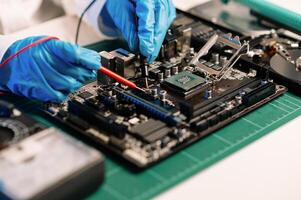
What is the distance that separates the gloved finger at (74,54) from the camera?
162 cm

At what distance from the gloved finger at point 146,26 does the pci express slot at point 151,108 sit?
Result: 0.65 ft

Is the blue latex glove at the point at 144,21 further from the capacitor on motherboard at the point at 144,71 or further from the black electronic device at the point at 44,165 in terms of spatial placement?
the black electronic device at the point at 44,165

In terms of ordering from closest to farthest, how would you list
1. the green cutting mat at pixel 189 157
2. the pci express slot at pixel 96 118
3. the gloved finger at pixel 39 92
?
the green cutting mat at pixel 189 157 → the pci express slot at pixel 96 118 → the gloved finger at pixel 39 92

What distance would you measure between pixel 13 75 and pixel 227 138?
69cm

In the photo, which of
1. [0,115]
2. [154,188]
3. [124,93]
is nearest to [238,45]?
[124,93]

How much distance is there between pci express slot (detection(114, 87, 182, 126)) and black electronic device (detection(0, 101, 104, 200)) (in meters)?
0.32

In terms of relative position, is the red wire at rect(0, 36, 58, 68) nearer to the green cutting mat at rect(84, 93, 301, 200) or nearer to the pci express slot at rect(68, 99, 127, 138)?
the pci express slot at rect(68, 99, 127, 138)

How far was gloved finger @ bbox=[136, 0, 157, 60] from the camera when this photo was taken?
1848mm

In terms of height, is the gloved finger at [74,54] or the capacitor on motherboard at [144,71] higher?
the gloved finger at [74,54]

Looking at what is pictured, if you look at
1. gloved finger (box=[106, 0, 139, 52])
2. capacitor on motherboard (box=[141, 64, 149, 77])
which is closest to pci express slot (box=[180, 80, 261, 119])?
capacitor on motherboard (box=[141, 64, 149, 77])

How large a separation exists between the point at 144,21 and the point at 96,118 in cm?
43

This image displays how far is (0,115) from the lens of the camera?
1.50m

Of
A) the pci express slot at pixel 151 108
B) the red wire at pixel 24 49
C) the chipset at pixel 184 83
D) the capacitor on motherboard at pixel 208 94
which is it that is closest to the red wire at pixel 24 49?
the red wire at pixel 24 49

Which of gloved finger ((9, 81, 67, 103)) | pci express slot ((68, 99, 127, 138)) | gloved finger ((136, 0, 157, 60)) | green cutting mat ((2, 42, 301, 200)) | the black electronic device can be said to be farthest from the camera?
gloved finger ((136, 0, 157, 60))
